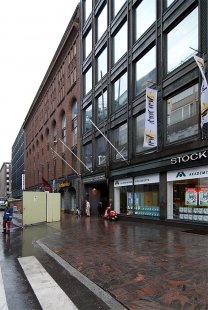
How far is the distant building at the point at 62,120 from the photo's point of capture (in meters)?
38.6

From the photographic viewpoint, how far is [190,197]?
17.4 metres

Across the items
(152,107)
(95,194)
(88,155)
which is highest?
(152,107)

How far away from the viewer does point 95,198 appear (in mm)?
33844

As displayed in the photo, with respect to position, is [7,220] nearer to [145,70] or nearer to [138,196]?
[138,196]

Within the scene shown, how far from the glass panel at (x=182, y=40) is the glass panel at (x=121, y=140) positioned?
22.7 feet

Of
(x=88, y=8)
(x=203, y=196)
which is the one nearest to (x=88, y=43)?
(x=88, y=8)

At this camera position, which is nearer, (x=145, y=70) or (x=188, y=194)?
(x=188, y=194)

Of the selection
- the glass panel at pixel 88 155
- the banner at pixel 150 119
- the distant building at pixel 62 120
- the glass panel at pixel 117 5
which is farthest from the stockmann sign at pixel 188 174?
the distant building at pixel 62 120

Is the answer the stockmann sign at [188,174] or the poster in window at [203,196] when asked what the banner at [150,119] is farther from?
the poster in window at [203,196]

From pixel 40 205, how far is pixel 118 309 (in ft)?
60.8

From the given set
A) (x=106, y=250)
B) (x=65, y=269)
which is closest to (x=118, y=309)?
(x=65, y=269)

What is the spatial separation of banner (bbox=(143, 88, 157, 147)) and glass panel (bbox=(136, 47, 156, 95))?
2.02 meters

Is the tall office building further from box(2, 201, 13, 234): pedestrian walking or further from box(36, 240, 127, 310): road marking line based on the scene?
box(36, 240, 127, 310): road marking line

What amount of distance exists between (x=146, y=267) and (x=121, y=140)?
18126 millimetres
